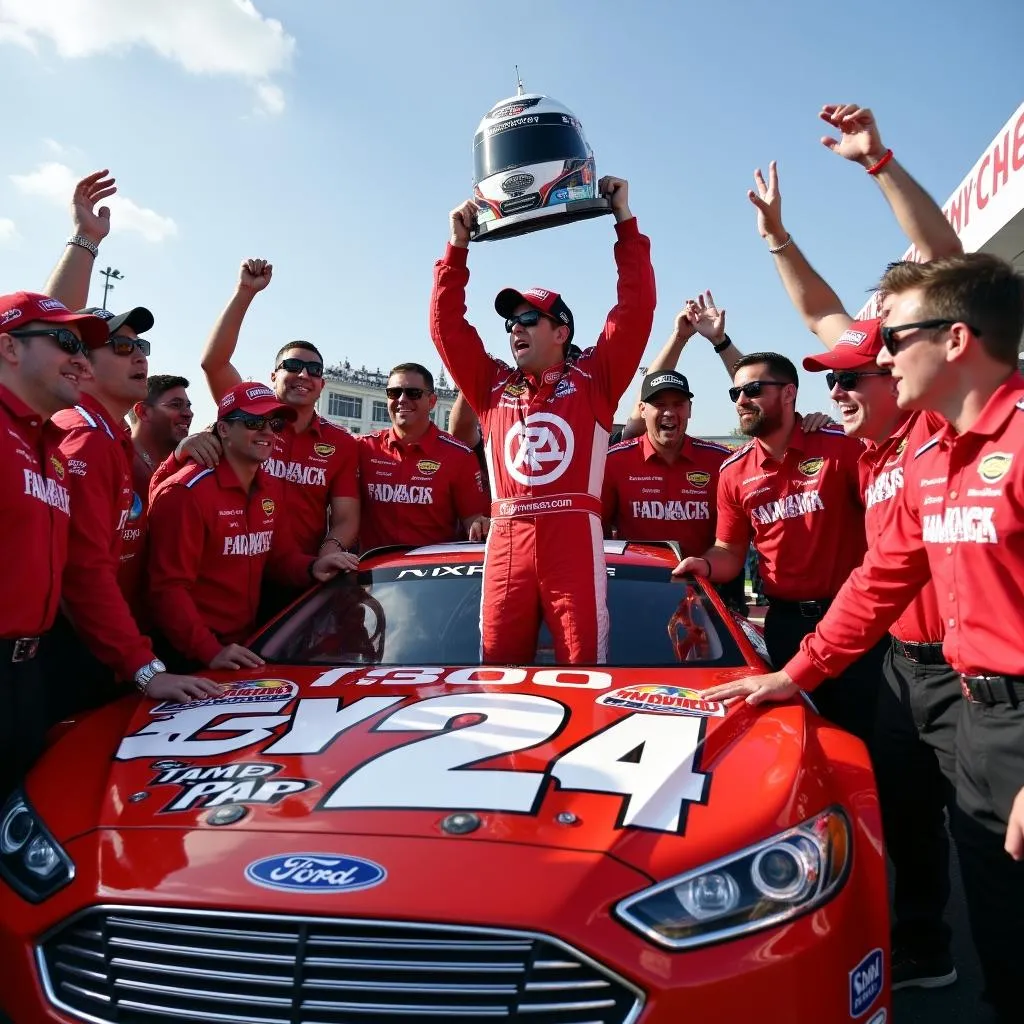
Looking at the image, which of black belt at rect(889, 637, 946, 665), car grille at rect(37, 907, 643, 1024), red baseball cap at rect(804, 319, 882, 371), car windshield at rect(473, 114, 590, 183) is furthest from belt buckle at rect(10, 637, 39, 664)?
red baseball cap at rect(804, 319, 882, 371)

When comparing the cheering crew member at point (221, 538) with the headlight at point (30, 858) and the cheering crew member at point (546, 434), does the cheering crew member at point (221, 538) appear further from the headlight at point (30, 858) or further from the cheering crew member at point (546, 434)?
the headlight at point (30, 858)

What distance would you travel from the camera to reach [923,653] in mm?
2336

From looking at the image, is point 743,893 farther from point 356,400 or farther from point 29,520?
point 356,400

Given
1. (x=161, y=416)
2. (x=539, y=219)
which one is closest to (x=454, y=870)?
(x=539, y=219)

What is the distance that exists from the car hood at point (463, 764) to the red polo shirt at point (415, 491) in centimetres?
204

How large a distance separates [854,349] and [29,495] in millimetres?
2639

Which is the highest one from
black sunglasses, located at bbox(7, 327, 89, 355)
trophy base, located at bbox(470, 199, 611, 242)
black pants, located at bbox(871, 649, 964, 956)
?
trophy base, located at bbox(470, 199, 611, 242)

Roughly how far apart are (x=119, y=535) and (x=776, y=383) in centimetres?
287

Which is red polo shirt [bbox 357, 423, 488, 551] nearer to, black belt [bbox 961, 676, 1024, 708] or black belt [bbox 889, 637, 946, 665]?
black belt [bbox 889, 637, 946, 665]

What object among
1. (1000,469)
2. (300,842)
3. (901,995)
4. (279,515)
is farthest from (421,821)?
(279,515)

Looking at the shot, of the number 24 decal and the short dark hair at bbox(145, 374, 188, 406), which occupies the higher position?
the short dark hair at bbox(145, 374, 188, 406)

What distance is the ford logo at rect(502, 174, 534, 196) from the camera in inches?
127

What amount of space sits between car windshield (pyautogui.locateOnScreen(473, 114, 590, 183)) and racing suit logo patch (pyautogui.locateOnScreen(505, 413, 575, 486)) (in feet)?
3.52

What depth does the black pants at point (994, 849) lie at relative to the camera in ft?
5.78
